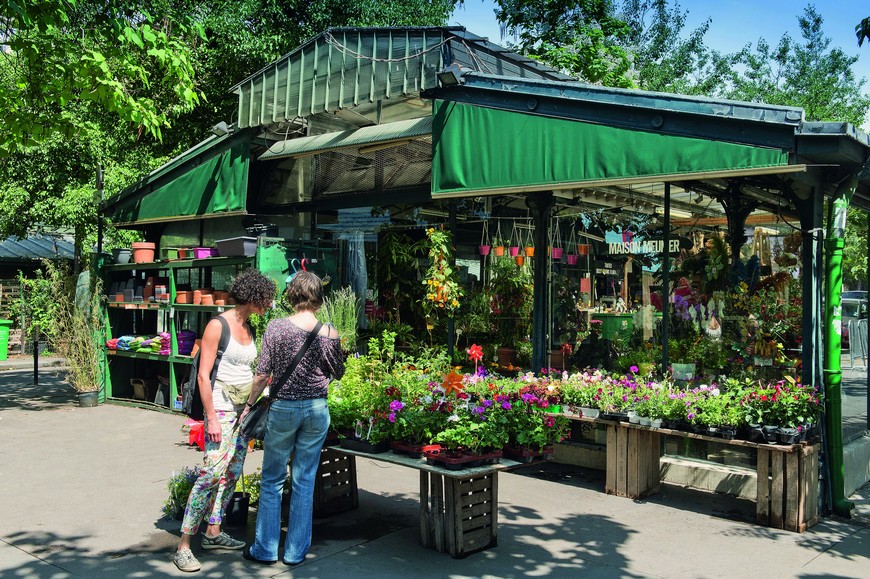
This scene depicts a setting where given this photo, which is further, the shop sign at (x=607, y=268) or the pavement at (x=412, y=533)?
the shop sign at (x=607, y=268)

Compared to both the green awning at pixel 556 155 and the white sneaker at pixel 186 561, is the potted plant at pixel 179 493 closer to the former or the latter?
the white sneaker at pixel 186 561

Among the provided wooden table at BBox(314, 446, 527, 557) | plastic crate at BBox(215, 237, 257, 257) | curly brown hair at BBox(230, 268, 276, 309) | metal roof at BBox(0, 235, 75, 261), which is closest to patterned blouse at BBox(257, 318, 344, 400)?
curly brown hair at BBox(230, 268, 276, 309)

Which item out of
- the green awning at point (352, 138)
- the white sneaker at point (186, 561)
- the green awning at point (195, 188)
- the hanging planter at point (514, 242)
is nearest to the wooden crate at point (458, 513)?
the white sneaker at point (186, 561)

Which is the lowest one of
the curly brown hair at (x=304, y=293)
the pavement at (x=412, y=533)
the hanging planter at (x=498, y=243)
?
the pavement at (x=412, y=533)

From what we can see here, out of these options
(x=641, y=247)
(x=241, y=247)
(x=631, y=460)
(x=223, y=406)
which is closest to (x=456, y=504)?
(x=223, y=406)

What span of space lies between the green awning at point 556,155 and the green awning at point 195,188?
3.69m

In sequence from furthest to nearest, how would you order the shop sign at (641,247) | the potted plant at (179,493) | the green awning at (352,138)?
the green awning at (352,138) → the shop sign at (641,247) → the potted plant at (179,493)

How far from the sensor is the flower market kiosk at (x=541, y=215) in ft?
21.6

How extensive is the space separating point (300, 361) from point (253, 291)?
0.74 metres

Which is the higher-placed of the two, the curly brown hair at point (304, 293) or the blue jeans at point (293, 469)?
the curly brown hair at point (304, 293)

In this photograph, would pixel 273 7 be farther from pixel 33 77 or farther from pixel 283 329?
pixel 283 329

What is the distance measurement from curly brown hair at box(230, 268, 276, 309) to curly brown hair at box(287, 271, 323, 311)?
0.32 meters

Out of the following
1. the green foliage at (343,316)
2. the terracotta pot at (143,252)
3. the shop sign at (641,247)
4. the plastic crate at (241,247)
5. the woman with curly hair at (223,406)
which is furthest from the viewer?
the terracotta pot at (143,252)

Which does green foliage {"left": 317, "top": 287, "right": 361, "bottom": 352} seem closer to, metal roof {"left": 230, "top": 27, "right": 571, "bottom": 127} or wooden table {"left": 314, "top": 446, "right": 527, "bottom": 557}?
metal roof {"left": 230, "top": 27, "right": 571, "bottom": 127}
